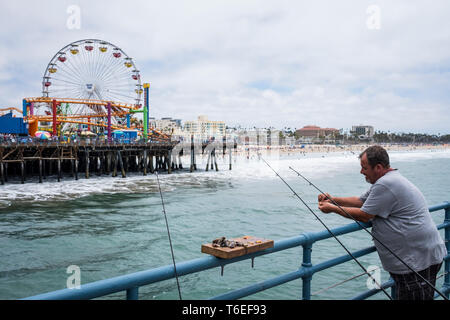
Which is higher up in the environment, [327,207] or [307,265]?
[327,207]

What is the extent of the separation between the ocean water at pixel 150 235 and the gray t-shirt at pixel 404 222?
731mm

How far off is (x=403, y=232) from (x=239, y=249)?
53.0 inches

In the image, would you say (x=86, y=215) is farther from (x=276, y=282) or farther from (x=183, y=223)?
(x=276, y=282)

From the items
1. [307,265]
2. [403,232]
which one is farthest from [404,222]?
[307,265]

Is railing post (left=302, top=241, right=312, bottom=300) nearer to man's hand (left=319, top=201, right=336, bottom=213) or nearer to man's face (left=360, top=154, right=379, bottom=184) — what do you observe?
man's hand (left=319, top=201, right=336, bottom=213)

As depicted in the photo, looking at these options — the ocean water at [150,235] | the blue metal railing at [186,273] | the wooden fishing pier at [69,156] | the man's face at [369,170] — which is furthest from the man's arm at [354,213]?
the wooden fishing pier at [69,156]

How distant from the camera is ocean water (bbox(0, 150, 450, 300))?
10211 mm

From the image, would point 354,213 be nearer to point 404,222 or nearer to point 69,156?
point 404,222

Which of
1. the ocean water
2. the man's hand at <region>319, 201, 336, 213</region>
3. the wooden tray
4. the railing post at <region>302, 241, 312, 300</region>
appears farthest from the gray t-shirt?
the wooden tray

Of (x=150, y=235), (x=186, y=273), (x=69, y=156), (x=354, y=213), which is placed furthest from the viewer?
(x=69, y=156)

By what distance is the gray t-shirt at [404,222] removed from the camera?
2.93 m

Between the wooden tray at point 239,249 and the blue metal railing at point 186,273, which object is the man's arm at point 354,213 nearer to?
the blue metal railing at point 186,273

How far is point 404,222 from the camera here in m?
2.93
